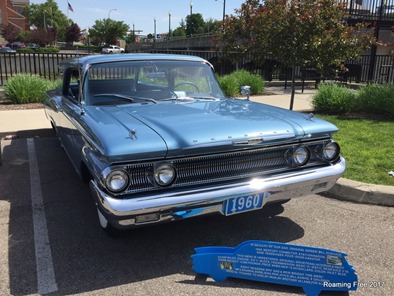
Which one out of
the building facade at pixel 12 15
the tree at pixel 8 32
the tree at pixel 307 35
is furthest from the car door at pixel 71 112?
the building facade at pixel 12 15

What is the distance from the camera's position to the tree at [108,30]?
96.8 m

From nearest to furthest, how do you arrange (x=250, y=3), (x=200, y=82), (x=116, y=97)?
(x=116, y=97) → (x=200, y=82) → (x=250, y=3)

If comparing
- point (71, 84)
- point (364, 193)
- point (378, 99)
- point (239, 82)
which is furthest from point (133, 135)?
point (239, 82)

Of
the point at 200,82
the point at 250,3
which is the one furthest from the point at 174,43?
the point at 200,82

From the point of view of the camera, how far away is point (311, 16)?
7617mm

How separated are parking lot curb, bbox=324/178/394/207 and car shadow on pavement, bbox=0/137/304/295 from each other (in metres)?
0.99

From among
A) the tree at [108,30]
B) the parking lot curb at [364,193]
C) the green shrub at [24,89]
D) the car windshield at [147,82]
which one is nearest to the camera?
the car windshield at [147,82]

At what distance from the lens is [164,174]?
10.1ft

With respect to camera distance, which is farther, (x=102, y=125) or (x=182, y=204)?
(x=102, y=125)

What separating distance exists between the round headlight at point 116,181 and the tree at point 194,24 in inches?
4311

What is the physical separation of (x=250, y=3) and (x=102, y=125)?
697 cm

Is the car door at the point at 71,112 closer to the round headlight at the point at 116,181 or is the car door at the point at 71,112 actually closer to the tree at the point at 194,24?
the round headlight at the point at 116,181

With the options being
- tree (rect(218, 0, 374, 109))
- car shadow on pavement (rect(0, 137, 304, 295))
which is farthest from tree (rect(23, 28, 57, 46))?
car shadow on pavement (rect(0, 137, 304, 295))

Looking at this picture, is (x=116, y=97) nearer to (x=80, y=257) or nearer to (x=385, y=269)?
(x=80, y=257)
